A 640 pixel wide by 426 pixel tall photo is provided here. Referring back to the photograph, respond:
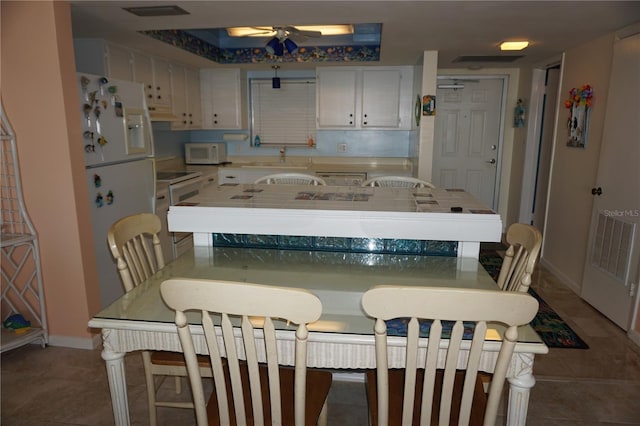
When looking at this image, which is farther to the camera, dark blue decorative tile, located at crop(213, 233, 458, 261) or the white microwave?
the white microwave

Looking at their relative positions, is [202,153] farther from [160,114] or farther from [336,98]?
[336,98]

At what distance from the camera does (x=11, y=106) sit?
251cm

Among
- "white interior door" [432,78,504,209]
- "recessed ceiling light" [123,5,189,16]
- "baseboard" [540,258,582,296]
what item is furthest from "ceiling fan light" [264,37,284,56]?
"baseboard" [540,258,582,296]

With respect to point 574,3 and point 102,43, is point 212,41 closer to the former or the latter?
point 102,43

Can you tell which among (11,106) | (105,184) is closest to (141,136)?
(105,184)

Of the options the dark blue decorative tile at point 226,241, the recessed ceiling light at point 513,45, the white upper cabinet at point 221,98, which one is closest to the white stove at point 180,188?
the white upper cabinet at point 221,98

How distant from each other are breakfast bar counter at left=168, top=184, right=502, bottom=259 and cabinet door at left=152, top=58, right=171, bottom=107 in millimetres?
2540

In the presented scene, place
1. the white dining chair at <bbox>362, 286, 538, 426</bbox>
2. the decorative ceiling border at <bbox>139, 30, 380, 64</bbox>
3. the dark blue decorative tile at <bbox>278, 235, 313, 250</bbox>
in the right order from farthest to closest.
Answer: the decorative ceiling border at <bbox>139, 30, 380, 64</bbox> < the dark blue decorative tile at <bbox>278, 235, 313, 250</bbox> < the white dining chair at <bbox>362, 286, 538, 426</bbox>

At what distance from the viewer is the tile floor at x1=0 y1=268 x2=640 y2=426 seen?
2.14 meters

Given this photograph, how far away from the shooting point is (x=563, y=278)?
3934mm

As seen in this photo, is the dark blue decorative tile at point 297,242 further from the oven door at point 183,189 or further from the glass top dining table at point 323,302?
the oven door at point 183,189

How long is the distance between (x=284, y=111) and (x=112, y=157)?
3.02 m

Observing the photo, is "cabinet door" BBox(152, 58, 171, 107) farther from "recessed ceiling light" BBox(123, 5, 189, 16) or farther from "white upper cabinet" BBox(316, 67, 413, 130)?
"white upper cabinet" BBox(316, 67, 413, 130)

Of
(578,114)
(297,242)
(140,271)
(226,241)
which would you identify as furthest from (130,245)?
(578,114)
